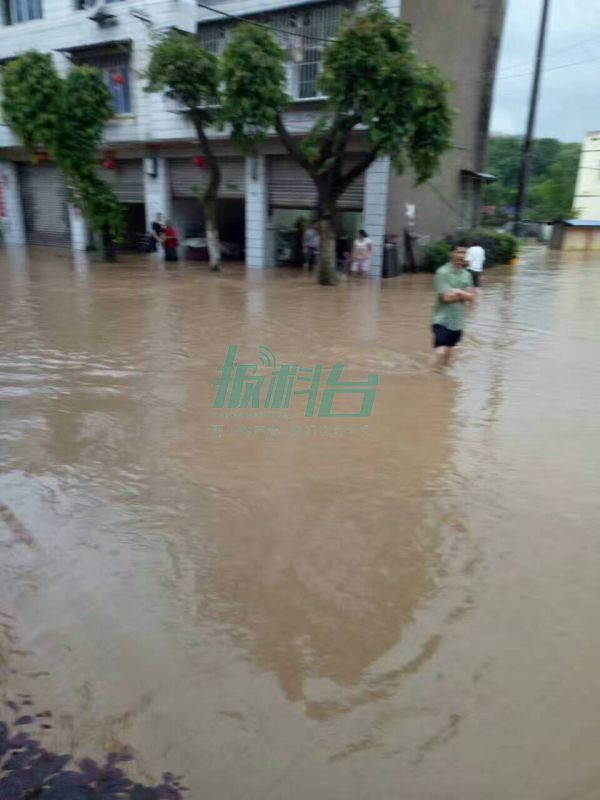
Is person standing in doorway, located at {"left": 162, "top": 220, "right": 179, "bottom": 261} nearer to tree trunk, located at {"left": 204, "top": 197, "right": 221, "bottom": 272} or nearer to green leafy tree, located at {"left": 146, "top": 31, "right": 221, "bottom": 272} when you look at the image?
tree trunk, located at {"left": 204, "top": 197, "right": 221, "bottom": 272}

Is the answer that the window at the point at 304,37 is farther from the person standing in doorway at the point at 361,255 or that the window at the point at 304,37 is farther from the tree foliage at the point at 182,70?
the person standing in doorway at the point at 361,255

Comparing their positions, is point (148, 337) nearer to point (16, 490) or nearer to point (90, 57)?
point (16, 490)

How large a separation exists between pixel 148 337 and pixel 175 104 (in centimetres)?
1236

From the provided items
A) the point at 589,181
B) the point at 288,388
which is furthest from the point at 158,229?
the point at 589,181

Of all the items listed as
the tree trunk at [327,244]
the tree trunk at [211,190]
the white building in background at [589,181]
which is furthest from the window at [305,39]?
the white building in background at [589,181]

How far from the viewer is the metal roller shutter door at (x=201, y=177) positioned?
18609 millimetres

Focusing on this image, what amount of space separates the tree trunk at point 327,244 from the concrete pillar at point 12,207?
1603 cm

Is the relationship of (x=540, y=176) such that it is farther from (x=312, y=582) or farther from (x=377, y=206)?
(x=312, y=582)

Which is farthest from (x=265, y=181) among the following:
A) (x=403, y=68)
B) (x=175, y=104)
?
(x=403, y=68)

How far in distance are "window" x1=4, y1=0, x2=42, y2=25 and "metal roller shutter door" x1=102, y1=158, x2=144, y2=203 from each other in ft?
19.5

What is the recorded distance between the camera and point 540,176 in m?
54.7

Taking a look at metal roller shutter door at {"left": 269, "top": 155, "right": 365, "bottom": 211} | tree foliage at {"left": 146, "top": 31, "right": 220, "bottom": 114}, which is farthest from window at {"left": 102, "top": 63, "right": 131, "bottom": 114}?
metal roller shutter door at {"left": 269, "top": 155, "right": 365, "bottom": 211}

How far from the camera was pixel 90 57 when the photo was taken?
20109 millimetres

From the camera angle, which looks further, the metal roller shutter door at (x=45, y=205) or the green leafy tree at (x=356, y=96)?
the metal roller shutter door at (x=45, y=205)
